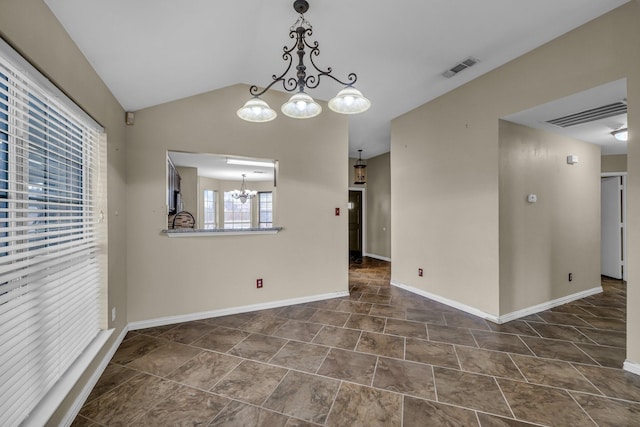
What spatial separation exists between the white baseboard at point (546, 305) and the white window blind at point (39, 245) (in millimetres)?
3864

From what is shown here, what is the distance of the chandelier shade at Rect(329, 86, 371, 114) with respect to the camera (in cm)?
175

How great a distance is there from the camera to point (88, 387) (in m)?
1.88

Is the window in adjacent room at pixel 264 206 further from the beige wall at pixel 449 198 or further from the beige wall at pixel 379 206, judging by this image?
the beige wall at pixel 449 198

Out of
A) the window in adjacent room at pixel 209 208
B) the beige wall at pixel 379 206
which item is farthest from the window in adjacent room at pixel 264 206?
the beige wall at pixel 379 206

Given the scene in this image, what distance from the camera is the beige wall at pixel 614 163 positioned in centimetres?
482

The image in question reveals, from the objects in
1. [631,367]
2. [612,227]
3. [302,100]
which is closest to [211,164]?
[302,100]

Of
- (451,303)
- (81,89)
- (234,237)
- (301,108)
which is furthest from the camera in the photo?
(451,303)

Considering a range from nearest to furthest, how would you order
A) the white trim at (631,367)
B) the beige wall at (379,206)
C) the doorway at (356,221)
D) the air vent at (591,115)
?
1. the white trim at (631,367)
2. the air vent at (591,115)
3. the beige wall at (379,206)
4. the doorway at (356,221)

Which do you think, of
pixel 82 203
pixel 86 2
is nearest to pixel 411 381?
pixel 82 203

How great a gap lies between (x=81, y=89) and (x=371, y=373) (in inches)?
114

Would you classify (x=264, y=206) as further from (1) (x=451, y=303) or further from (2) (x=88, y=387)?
(2) (x=88, y=387)

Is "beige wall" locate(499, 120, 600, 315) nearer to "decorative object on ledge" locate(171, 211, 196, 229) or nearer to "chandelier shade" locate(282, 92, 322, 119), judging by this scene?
"chandelier shade" locate(282, 92, 322, 119)

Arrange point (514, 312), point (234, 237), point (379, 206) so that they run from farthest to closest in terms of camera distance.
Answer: point (379, 206) → point (234, 237) → point (514, 312)

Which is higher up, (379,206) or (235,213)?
(379,206)
